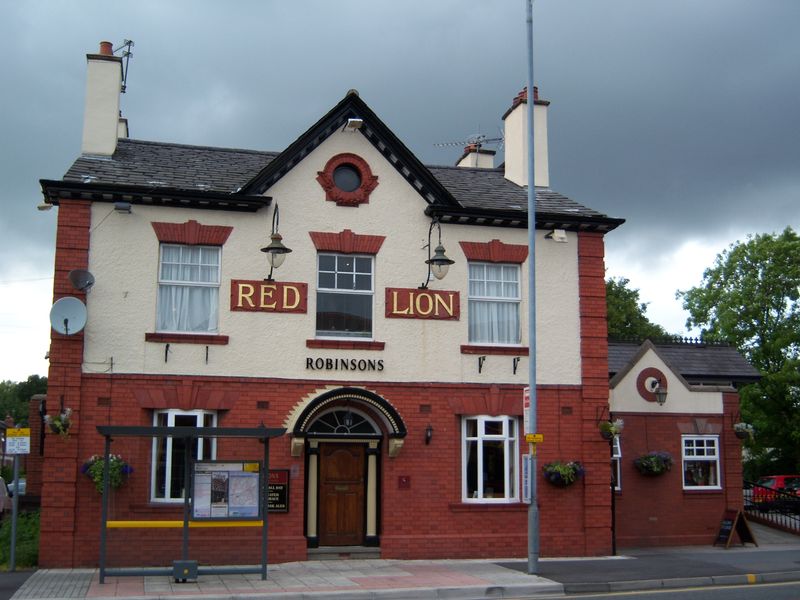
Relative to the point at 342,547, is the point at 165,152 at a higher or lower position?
higher

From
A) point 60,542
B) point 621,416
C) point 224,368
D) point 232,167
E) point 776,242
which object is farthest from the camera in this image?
point 776,242

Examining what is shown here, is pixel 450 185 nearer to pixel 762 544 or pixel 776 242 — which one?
pixel 762 544

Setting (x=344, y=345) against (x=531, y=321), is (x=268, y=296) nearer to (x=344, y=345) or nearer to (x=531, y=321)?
(x=344, y=345)

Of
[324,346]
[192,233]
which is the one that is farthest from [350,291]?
[192,233]

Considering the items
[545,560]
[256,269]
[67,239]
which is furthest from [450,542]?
[67,239]

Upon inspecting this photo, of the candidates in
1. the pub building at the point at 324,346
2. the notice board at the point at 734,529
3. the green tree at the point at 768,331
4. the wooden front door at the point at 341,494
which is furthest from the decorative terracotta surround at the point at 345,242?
the green tree at the point at 768,331

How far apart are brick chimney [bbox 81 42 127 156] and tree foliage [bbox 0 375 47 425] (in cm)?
6388

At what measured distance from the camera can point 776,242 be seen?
43062 mm

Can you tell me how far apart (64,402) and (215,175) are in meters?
5.55

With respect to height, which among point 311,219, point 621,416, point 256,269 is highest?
point 311,219

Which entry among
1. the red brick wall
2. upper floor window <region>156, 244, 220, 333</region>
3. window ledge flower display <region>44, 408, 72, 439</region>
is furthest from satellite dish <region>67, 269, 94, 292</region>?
the red brick wall

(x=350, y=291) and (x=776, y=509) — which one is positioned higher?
(x=350, y=291)

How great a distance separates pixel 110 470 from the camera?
16.0 metres

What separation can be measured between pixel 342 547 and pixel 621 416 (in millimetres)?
7502
